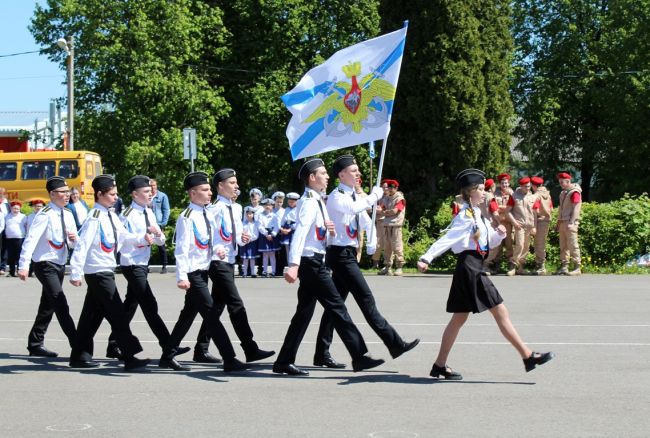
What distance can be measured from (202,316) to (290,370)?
1017mm

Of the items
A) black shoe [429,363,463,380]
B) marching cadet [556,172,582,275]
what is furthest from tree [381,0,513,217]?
black shoe [429,363,463,380]

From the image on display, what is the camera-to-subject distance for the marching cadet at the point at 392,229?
2214 centimetres

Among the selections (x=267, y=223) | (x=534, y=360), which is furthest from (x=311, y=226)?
(x=267, y=223)

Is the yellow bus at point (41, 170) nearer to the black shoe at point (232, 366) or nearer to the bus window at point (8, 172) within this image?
the bus window at point (8, 172)

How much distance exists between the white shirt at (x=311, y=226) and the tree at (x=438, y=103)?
56.5 ft

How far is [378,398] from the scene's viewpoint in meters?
8.45

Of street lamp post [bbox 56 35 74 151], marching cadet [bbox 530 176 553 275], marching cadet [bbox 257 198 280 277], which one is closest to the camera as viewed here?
marching cadet [bbox 530 176 553 275]

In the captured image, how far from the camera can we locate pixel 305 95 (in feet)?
44.8

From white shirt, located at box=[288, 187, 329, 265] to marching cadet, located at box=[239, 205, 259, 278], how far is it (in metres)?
12.7

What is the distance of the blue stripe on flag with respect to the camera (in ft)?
44.4

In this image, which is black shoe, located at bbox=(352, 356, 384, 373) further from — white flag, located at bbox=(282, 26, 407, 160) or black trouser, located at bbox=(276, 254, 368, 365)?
white flag, located at bbox=(282, 26, 407, 160)

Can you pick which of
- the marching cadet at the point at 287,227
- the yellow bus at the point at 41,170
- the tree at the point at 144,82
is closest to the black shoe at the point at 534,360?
the marching cadet at the point at 287,227

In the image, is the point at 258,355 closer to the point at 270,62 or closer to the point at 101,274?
the point at 101,274

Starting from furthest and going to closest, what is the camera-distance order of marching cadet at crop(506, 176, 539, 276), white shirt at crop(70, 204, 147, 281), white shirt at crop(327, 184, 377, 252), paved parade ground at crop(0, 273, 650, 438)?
marching cadet at crop(506, 176, 539, 276) < white shirt at crop(70, 204, 147, 281) < white shirt at crop(327, 184, 377, 252) < paved parade ground at crop(0, 273, 650, 438)
